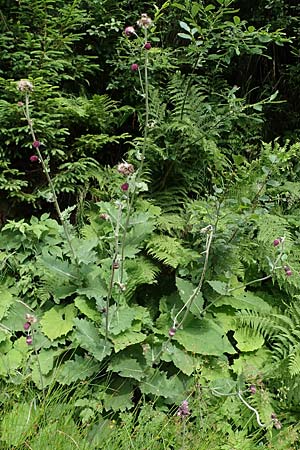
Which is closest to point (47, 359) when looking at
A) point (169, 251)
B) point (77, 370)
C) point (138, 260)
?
point (77, 370)

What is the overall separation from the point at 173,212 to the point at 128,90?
0.93 m

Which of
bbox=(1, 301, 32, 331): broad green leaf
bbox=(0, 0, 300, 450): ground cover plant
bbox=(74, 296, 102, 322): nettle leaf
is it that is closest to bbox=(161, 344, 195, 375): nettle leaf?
bbox=(0, 0, 300, 450): ground cover plant

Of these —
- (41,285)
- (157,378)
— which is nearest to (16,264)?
(41,285)

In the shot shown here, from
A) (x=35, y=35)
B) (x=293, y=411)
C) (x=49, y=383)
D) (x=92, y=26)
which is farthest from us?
(x=92, y=26)

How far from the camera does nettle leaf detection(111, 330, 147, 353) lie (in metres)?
2.10

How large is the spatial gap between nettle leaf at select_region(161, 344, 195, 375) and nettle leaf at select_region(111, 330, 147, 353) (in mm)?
142

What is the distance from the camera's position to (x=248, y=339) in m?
2.45

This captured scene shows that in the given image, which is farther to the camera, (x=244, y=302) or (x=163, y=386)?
(x=244, y=302)

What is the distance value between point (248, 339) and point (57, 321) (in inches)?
39.2

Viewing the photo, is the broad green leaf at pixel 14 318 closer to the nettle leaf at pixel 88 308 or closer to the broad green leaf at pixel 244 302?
the nettle leaf at pixel 88 308

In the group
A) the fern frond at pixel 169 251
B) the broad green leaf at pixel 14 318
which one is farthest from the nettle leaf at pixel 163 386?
the broad green leaf at pixel 14 318

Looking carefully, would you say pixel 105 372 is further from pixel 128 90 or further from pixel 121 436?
pixel 128 90

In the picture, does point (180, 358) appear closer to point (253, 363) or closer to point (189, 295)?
point (189, 295)

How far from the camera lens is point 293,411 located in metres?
2.30
